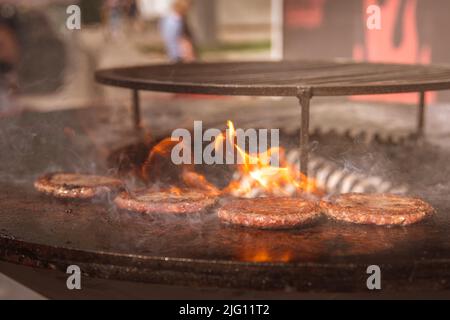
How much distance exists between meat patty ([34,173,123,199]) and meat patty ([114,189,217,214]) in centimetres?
20

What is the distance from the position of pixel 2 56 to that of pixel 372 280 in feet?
36.2

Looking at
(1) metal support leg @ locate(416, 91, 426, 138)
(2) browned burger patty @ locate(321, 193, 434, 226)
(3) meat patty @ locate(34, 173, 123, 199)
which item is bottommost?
(2) browned burger patty @ locate(321, 193, 434, 226)

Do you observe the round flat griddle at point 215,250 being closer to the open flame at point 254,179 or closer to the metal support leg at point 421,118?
the open flame at point 254,179

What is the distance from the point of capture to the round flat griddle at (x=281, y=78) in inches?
137

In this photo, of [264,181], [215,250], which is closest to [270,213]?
[215,250]

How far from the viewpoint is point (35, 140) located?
17.1 feet

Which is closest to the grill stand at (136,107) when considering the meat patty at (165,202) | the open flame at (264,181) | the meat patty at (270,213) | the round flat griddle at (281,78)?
the round flat griddle at (281,78)

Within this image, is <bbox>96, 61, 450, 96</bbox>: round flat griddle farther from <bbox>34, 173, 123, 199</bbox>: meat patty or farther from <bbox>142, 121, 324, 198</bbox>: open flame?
<bbox>34, 173, 123, 199</bbox>: meat patty

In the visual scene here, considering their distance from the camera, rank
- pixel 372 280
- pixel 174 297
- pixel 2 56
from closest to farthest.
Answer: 1. pixel 372 280
2. pixel 174 297
3. pixel 2 56

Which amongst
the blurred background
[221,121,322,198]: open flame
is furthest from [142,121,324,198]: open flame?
the blurred background

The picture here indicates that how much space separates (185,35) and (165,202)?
29.7 ft

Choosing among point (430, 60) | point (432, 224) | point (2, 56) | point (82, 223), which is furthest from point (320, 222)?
→ point (2, 56)

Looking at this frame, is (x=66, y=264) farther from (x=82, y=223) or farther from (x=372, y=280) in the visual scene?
(x=372, y=280)

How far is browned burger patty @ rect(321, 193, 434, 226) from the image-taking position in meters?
3.10
